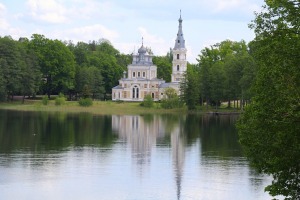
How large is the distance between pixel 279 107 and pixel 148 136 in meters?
33.4

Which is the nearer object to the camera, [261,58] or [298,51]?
[298,51]

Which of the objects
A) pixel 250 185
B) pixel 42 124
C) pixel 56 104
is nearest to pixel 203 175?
pixel 250 185

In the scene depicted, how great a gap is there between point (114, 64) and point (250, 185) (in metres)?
91.0

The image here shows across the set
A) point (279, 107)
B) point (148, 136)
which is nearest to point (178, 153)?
point (148, 136)

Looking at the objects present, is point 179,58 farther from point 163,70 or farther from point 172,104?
point 172,104

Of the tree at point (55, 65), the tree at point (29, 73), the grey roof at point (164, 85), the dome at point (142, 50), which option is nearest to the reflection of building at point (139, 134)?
the tree at point (29, 73)

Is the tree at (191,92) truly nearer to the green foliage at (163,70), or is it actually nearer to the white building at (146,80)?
the white building at (146,80)

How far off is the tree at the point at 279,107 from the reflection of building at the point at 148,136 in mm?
7471

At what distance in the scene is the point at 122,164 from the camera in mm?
37094

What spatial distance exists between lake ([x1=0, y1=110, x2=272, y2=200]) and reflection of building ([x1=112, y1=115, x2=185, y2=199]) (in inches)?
2.4

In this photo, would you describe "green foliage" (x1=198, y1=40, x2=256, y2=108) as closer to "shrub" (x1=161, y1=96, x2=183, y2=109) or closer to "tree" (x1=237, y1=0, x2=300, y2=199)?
"shrub" (x1=161, y1=96, x2=183, y2=109)

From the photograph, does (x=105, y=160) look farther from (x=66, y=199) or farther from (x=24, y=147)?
(x=66, y=199)

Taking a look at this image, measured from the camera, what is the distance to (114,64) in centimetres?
12081

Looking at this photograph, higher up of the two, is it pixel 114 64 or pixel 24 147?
pixel 114 64
